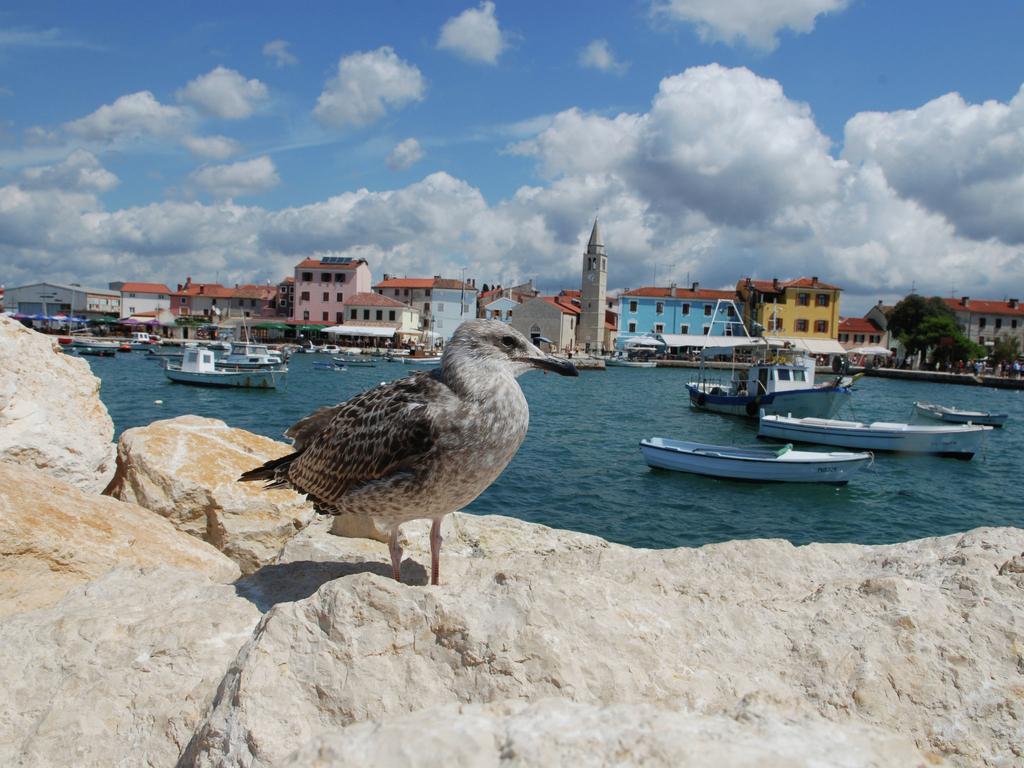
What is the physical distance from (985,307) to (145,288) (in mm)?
113010

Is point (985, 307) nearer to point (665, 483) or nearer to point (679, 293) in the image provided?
point (679, 293)

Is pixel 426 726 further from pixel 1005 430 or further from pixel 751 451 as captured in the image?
pixel 1005 430

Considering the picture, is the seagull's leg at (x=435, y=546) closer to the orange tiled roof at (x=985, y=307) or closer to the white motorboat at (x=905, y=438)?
the white motorboat at (x=905, y=438)

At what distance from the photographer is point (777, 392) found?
36281 millimetres

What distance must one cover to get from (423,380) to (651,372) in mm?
76908

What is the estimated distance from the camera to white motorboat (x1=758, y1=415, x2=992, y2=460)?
1051 inches

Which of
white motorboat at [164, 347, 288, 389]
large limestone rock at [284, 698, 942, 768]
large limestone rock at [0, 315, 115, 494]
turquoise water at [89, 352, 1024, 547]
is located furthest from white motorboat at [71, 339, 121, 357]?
large limestone rock at [284, 698, 942, 768]

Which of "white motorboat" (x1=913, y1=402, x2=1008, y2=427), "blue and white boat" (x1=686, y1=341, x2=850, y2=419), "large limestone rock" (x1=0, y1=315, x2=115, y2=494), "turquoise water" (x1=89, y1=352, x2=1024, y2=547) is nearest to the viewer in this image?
"large limestone rock" (x1=0, y1=315, x2=115, y2=494)

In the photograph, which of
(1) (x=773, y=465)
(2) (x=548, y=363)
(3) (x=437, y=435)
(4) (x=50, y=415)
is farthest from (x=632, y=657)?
(1) (x=773, y=465)

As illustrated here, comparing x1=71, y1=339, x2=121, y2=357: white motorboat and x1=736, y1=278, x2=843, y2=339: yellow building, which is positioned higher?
x1=736, y1=278, x2=843, y2=339: yellow building

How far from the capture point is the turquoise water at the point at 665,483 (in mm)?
16188

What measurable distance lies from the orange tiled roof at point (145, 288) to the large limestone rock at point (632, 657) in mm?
113654

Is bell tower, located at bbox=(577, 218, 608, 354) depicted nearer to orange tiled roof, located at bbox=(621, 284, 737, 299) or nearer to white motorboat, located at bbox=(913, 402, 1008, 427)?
orange tiled roof, located at bbox=(621, 284, 737, 299)

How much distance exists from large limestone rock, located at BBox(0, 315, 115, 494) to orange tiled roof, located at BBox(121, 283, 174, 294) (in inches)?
4234
